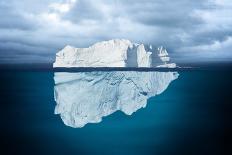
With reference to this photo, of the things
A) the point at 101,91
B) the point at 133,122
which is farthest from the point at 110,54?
the point at 133,122

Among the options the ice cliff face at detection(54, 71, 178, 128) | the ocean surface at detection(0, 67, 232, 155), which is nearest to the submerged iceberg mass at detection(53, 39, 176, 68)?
the ice cliff face at detection(54, 71, 178, 128)

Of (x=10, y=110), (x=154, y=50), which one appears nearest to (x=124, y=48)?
(x=154, y=50)

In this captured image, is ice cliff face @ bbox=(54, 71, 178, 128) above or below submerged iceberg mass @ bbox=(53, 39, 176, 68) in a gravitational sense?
below

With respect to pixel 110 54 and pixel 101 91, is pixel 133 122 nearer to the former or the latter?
pixel 101 91

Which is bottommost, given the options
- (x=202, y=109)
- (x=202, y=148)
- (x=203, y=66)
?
(x=202, y=148)

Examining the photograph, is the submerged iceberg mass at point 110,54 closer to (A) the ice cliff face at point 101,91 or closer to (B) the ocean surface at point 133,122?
(A) the ice cliff face at point 101,91

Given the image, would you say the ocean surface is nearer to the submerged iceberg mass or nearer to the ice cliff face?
the ice cliff face

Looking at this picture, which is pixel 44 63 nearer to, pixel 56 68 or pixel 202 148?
pixel 56 68
